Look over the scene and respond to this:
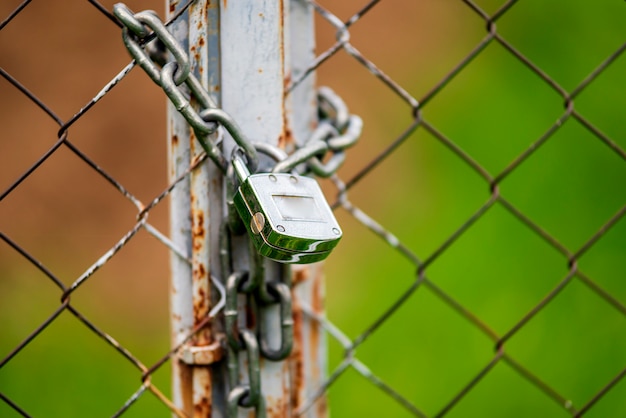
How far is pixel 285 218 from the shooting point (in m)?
0.67

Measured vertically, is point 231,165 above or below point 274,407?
above

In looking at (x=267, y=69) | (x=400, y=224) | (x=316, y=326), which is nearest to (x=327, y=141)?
(x=267, y=69)

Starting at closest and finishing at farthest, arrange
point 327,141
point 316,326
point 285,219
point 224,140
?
point 285,219 < point 224,140 < point 327,141 < point 316,326

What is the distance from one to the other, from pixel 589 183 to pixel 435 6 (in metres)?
1.20

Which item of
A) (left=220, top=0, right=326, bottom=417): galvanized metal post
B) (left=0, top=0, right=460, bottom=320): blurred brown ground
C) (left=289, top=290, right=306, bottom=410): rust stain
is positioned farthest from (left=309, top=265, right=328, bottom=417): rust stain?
(left=0, top=0, right=460, bottom=320): blurred brown ground

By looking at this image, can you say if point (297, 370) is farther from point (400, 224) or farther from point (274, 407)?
point (400, 224)

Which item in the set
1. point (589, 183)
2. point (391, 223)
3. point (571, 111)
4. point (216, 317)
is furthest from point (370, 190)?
point (216, 317)

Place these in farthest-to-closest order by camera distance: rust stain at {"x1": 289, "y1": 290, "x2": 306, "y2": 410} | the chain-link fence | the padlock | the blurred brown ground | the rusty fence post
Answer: the blurred brown ground < the chain-link fence < rust stain at {"x1": 289, "y1": 290, "x2": 306, "y2": 410} < the rusty fence post < the padlock

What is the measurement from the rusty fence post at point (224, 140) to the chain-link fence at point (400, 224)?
95cm

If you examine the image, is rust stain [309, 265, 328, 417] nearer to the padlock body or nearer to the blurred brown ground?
the padlock body

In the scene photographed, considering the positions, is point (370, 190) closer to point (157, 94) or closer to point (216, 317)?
point (157, 94)

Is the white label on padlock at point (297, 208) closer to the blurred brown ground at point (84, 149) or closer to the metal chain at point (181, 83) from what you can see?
the metal chain at point (181, 83)

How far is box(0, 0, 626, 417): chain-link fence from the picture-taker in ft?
6.27

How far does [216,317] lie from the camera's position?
2.63 feet
